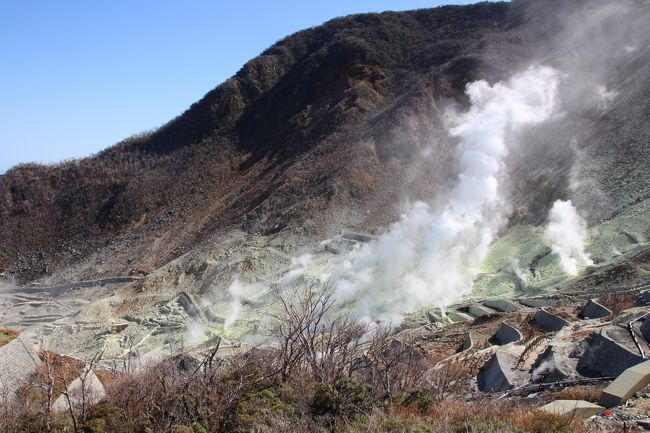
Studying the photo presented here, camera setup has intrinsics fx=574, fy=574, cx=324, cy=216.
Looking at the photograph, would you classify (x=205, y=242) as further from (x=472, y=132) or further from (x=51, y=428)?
(x=51, y=428)

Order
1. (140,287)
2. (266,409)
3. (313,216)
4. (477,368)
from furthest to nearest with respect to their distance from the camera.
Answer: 1. (313,216)
2. (140,287)
3. (477,368)
4. (266,409)

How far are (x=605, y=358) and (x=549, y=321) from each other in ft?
14.5

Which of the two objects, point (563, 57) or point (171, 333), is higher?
point (563, 57)

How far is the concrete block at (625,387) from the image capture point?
27.1 ft

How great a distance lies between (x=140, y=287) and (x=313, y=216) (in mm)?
9162

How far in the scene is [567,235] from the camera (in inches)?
816

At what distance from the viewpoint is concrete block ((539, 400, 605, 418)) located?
7651mm

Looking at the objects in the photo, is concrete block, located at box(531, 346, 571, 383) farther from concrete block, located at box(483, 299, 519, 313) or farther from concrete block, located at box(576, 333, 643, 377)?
concrete block, located at box(483, 299, 519, 313)

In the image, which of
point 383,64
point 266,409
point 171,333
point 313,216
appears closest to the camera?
point 266,409

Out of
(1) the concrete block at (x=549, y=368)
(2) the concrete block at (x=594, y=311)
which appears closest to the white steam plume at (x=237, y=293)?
(2) the concrete block at (x=594, y=311)

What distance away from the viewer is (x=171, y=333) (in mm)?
20766

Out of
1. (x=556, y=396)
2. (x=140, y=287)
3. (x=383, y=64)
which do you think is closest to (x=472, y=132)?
(x=383, y=64)

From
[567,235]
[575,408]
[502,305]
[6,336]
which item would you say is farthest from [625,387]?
[6,336]

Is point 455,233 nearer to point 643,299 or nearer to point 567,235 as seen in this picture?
point 567,235
